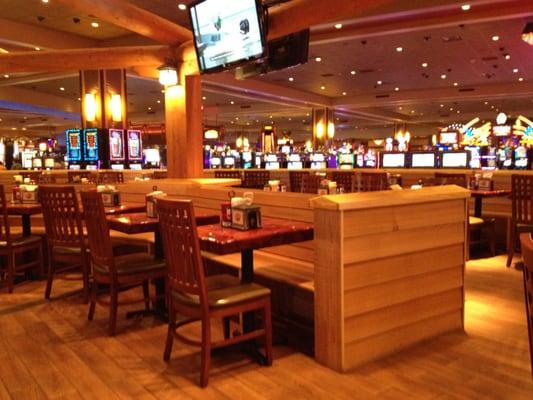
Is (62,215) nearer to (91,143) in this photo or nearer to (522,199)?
(522,199)

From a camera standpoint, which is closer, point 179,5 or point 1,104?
Result: point 179,5

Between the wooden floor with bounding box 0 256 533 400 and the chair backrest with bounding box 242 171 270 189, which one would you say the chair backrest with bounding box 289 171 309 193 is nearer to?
the chair backrest with bounding box 242 171 270 189

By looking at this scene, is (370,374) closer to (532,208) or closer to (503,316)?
(503,316)

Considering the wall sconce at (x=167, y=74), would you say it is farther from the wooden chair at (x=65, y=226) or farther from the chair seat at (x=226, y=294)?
the chair seat at (x=226, y=294)

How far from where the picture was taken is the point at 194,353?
10.5 ft

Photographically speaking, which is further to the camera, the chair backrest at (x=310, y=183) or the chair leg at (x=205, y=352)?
the chair backrest at (x=310, y=183)

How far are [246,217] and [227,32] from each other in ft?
7.05

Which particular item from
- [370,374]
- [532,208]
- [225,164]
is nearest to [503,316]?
[370,374]

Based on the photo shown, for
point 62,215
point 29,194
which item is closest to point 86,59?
point 29,194

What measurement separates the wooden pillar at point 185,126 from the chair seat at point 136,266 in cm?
283

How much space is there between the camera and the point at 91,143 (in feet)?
38.2

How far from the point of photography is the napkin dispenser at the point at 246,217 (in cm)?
320

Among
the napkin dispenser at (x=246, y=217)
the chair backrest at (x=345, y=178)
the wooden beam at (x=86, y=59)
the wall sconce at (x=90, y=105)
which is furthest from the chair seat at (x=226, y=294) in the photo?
the wall sconce at (x=90, y=105)

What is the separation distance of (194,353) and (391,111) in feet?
75.3
